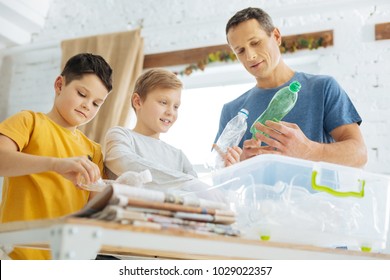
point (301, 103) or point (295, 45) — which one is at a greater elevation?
point (295, 45)

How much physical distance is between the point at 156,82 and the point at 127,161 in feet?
1.35

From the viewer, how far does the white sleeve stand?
1.46 m

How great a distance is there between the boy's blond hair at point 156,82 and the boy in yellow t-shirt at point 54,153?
0.18m

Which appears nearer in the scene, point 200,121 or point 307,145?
point 307,145

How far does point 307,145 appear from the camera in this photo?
155 centimetres

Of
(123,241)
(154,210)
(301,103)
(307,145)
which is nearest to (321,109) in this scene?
(301,103)

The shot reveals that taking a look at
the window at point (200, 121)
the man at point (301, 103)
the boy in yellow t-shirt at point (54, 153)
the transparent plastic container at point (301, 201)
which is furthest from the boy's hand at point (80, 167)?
the window at point (200, 121)

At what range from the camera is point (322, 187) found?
127 centimetres

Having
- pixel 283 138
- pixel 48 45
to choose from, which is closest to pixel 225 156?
pixel 283 138

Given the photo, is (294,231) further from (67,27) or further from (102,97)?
(67,27)

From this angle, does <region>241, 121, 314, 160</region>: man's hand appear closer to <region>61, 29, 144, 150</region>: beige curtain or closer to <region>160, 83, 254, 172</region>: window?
<region>160, 83, 254, 172</region>: window

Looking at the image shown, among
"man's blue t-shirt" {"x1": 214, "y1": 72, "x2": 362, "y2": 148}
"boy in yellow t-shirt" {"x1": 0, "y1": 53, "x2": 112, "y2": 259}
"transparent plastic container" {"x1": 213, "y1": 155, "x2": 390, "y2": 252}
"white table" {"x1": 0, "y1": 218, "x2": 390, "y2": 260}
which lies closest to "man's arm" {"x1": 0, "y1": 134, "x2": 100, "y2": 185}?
"boy in yellow t-shirt" {"x1": 0, "y1": 53, "x2": 112, "y2": 259}

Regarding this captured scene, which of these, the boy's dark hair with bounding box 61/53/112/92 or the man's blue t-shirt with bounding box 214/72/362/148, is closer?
the boy's dark hair with bounding box 61/53/112/92

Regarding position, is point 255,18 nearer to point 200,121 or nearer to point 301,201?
point 301,201
